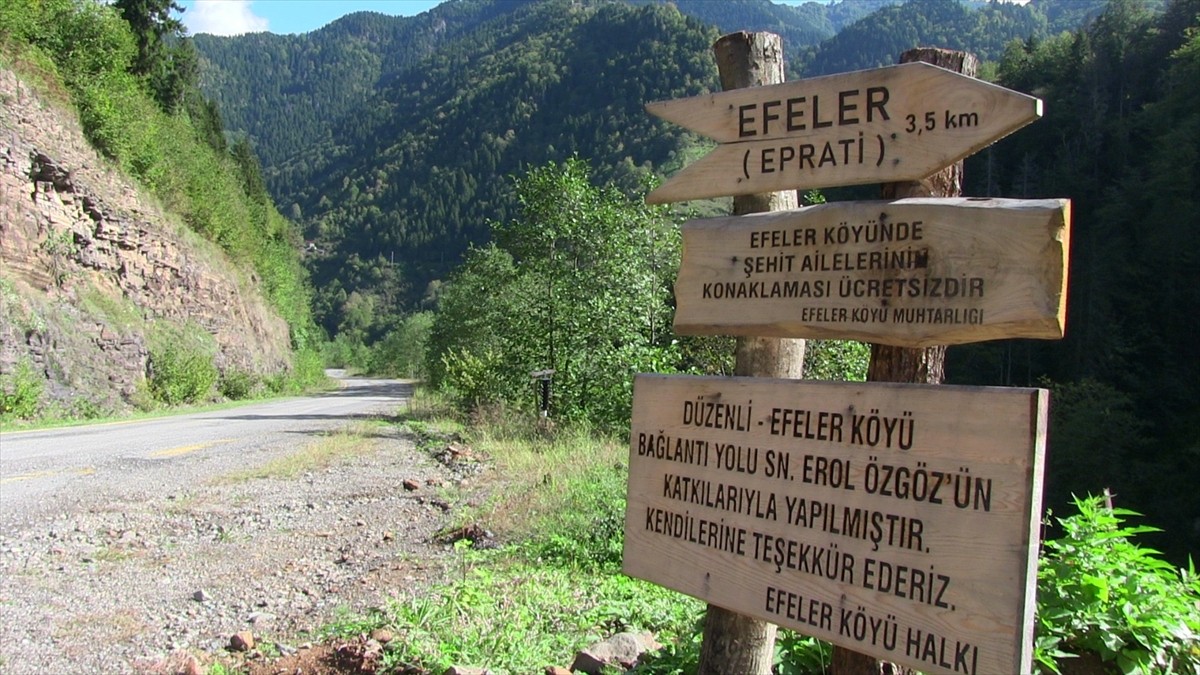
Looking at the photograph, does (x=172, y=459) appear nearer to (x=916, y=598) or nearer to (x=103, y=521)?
(x=103, y=521)

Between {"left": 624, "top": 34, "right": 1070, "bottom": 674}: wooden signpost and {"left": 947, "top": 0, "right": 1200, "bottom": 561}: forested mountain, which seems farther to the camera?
{"left": 947, "top": 0, "right": 1200, "bottom": 561}: forested mountain

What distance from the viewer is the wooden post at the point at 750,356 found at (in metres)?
2.81

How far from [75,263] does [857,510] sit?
24061mm

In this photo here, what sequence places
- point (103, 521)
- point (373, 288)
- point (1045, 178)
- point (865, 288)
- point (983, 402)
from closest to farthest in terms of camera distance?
1. point (983, 402)
2. point (865, 288)
3. point (103, 521)
4. point (1045, 178)
5. point (373, 288)

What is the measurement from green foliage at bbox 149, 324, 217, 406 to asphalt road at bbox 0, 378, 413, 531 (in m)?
6.31

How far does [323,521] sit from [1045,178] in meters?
56.3

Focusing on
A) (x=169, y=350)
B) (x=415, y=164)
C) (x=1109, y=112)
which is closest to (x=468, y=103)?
(x=415, y=164)

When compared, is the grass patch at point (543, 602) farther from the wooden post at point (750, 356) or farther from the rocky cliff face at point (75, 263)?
the rocky cliff face at point (75, 263)

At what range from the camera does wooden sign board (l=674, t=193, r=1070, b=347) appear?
2086 millimetres

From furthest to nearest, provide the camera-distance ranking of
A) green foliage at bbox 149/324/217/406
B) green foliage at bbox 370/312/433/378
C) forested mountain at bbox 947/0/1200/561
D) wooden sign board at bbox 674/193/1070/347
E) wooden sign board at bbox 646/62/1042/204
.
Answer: green foliage at bbox 370/312/433/378, forested mountain at bbox 947/0/1200/561, green foliage at bbox 149/324/217/406, wooden sign board at bbox 646/62/1042/204, wooden sign board at bbox 674/193/1070/347

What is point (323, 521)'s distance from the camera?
7109 millimetres

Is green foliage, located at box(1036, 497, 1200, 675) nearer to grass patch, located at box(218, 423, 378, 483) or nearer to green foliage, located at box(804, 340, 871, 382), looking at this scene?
grass patch, located at box(218, 423, 378, 483)

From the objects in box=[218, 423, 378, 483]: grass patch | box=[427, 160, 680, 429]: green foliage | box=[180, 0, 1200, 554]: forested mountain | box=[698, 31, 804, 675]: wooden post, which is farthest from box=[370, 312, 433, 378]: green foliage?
box=[698, 31, 804, 675]: wooden post

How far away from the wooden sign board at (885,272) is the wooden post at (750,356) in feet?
0.89
